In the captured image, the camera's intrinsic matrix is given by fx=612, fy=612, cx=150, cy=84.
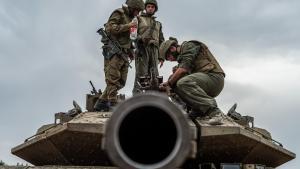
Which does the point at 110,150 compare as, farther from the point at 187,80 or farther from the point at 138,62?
the point at 138,62

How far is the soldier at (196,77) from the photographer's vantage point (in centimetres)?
732

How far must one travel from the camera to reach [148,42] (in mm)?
10039

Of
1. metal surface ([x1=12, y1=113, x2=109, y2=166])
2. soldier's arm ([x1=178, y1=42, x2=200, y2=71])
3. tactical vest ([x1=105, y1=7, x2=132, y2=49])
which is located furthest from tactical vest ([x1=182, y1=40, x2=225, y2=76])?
tactical vest ([x1=105, y1=7, x2=132, y2=49])

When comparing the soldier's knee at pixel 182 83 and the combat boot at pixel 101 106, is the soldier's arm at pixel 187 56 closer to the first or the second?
the soldier's knee at pixel 182 83

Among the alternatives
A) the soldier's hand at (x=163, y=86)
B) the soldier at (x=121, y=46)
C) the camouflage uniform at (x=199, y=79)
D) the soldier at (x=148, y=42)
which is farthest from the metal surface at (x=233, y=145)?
the soldier at (x=121, y=46)

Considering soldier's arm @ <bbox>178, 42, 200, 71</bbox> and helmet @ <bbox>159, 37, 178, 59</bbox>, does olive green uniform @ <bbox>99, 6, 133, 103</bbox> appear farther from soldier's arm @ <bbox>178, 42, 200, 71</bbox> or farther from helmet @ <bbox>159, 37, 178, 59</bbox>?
soldier's arm @ <bbox>178, 42, 200, 71</bbox>

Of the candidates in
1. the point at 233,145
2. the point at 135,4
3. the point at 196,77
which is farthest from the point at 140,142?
the point at 135,4

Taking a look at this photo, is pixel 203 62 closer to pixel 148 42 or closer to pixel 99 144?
pixel 99 144

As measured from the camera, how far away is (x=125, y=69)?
10.6 meters

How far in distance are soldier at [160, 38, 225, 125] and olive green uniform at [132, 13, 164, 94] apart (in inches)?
83.0

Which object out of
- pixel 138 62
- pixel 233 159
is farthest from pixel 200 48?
pixel 138 62

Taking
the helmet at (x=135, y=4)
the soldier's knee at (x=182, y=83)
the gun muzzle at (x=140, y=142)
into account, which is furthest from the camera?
the helmet at (x=135, y=4)

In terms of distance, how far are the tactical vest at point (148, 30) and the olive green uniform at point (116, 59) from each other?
0.86 feet

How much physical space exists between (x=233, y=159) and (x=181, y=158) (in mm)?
3739
